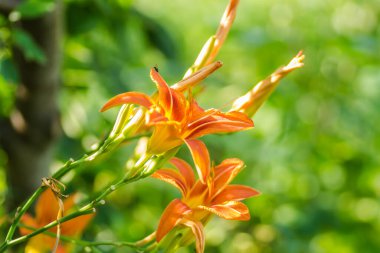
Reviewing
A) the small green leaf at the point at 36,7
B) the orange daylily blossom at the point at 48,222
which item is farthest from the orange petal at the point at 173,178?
the small green leaf at the point at 36,7

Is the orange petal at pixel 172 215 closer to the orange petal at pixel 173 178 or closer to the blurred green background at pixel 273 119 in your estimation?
the orange petal at pixel 173 178

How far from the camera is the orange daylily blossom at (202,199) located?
1.12 metres

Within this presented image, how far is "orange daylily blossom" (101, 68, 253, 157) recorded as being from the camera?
1.07m

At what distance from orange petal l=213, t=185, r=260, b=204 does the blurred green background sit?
0.77 m

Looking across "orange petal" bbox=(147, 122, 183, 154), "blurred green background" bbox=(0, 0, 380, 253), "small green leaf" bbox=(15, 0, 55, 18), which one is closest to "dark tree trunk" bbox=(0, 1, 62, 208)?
"blurred green background" bbox=(0, 0, 380, 253)

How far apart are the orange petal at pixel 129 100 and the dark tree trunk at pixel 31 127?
28.4 inches

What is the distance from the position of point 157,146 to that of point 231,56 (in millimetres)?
2055

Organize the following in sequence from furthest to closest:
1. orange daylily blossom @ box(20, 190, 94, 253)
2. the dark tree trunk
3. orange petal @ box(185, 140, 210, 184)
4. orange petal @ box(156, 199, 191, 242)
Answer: the dark tree trunk < orange daylily blossom @ box(20, 190, 94, 253) < orange petal @ box(156, 199, 191, 242) < orange petal @ box(185, 140, 210, 184)

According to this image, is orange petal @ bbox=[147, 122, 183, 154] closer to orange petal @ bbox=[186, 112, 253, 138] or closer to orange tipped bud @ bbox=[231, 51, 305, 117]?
orange petal @ bbox=[186, 112, 253, 138]

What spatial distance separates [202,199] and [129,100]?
0.78 feet

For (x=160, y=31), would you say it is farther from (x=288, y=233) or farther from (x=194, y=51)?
(x=194, y=51)

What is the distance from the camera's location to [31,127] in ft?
5.96

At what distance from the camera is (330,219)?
2.50 metres

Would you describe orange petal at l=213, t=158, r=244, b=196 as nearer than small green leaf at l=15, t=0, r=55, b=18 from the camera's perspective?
Yes
